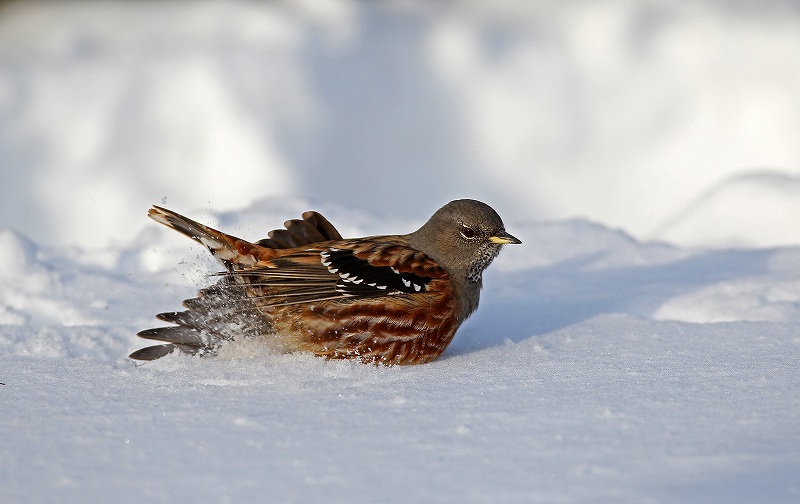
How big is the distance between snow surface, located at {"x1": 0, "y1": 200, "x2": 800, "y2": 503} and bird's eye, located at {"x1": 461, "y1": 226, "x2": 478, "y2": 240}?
22.3 inches

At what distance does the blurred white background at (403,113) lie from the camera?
32.2ft

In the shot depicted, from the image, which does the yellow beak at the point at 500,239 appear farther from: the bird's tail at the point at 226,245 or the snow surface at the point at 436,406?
the bird's tail at the point at 226,245

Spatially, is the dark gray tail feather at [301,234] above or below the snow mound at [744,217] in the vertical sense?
below

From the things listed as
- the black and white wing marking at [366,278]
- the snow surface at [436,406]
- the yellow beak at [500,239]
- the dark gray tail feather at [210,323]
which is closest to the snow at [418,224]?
the snow surface at [436,406]

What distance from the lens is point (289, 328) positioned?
4.27 meters

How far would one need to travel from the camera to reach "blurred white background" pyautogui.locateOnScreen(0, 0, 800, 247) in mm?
9805

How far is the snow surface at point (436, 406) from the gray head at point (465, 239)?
422 millimetres

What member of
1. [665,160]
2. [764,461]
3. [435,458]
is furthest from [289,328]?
[665,160]

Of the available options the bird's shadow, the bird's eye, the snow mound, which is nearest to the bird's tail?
the bird's eye

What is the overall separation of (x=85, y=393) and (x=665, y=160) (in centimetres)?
788

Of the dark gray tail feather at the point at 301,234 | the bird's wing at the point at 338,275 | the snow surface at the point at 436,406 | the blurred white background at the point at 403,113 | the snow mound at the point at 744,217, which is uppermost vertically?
the blurred white background at the point at 403,113

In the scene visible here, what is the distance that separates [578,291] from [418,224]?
70.9 inches

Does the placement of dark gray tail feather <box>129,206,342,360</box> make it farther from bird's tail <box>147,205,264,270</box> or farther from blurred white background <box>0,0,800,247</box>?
blurred white background <box>0,0,800,247</box>

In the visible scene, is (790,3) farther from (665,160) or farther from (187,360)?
(187,360)
